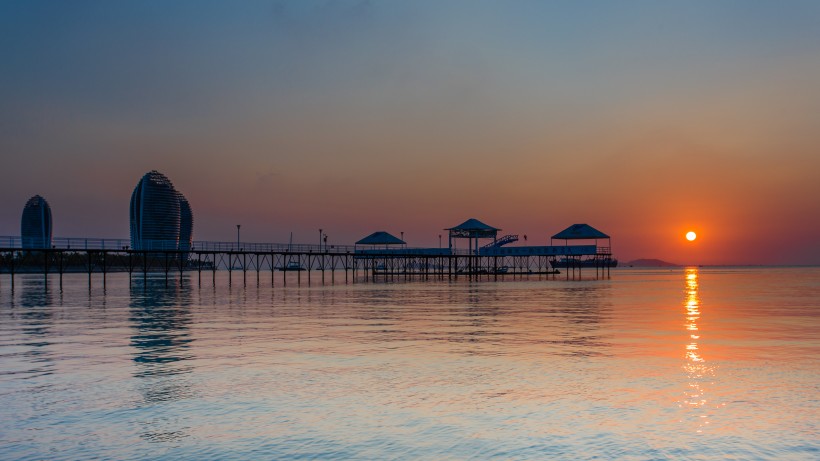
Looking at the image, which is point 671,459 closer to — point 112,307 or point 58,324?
point 58,324

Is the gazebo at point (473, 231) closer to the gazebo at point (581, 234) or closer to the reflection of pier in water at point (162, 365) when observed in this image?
the gazebo at point (581, 234)

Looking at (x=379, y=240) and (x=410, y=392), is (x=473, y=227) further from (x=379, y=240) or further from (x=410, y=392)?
(x=410, y=392)

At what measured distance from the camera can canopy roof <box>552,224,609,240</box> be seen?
98.8 m

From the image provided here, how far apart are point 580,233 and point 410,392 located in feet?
296

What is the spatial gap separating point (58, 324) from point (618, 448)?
24.9 m

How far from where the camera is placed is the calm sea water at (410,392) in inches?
390

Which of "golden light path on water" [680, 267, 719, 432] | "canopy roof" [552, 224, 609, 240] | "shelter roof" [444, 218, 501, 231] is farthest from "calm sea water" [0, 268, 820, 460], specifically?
Answer: "canopy roof" [552, 224, 609, 240]

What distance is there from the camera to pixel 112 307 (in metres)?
38.8

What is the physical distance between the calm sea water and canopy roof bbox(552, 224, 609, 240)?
7392cm

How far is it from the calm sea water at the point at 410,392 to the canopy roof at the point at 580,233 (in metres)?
73.9

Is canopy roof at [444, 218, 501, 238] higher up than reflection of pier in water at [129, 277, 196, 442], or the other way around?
canopy roof at [444, 218, 501, 238]

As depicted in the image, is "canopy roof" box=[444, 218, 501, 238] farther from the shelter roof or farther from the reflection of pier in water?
the reflection of pier in water

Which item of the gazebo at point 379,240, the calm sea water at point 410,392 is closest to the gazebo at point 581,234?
the gazebo at point 379,240

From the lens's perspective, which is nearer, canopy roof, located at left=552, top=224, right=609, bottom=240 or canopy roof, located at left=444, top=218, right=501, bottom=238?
canopy roof, located at left=444, top=218, right=501, bottom=238
